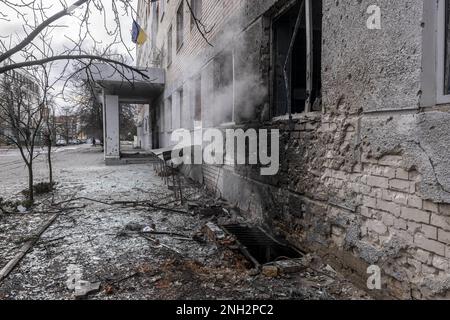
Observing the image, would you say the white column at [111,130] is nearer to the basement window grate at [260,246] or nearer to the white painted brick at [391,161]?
the basement window grate at [260,246]

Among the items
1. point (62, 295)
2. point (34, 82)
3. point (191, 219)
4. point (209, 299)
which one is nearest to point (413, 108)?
point (209, 299)

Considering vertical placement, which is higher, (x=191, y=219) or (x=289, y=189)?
(x=289, y=189)

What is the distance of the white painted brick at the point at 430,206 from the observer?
6.92ft

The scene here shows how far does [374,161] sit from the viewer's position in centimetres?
263

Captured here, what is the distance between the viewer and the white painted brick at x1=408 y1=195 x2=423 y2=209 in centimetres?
222

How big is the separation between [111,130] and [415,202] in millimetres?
13959

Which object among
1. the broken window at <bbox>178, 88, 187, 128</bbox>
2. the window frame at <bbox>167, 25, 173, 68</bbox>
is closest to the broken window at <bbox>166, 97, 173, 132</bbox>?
the window frame at <bbox>167, 25, 173, 68</bbox>

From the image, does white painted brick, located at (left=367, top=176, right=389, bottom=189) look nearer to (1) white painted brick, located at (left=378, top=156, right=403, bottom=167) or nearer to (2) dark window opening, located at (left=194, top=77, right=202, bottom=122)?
(1) white painted brick, located at (left=378, top=156, right=403, bottom=167)

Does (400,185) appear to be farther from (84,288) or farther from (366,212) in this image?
(84,288)

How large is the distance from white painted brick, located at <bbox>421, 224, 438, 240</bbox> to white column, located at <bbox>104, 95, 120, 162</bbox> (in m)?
13.8

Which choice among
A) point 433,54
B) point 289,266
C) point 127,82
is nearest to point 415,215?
point 433,54

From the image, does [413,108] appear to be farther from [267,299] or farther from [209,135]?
[209,135]

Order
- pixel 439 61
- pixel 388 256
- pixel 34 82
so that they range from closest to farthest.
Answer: pixel 439 61 → pixel 388 256 → pixel 34 82

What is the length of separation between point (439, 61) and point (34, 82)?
27.7 feet
